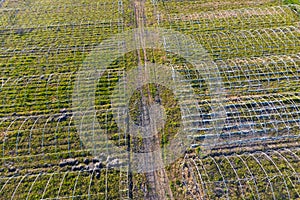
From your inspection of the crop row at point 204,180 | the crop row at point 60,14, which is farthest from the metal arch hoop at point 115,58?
the crop row at point 60,14

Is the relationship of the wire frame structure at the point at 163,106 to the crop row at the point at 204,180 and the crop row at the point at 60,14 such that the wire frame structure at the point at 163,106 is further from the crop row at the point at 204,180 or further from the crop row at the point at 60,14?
the crop row at the point at 60,14

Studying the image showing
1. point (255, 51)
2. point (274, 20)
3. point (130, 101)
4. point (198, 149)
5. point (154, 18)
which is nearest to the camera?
point (198, 149)

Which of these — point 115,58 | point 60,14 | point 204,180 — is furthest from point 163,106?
point 60,14

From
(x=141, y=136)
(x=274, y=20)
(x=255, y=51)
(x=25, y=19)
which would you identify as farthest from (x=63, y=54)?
(x=274, y=20)

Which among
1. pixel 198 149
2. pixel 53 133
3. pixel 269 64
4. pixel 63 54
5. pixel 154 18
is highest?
pixel 154 18

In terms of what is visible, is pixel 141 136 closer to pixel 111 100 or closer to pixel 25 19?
pixel 111 100

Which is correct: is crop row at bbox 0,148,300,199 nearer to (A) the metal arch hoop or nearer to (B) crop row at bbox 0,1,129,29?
(A) the metal arch hoop

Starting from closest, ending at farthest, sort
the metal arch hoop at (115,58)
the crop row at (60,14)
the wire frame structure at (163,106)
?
the wire frame structure at (163,106) → the metal arch hoop at (115,58) → the crop row at (60,14)

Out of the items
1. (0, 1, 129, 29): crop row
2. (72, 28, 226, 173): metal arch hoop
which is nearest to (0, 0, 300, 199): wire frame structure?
(72, 28, 226, 173): metal arch hoop
